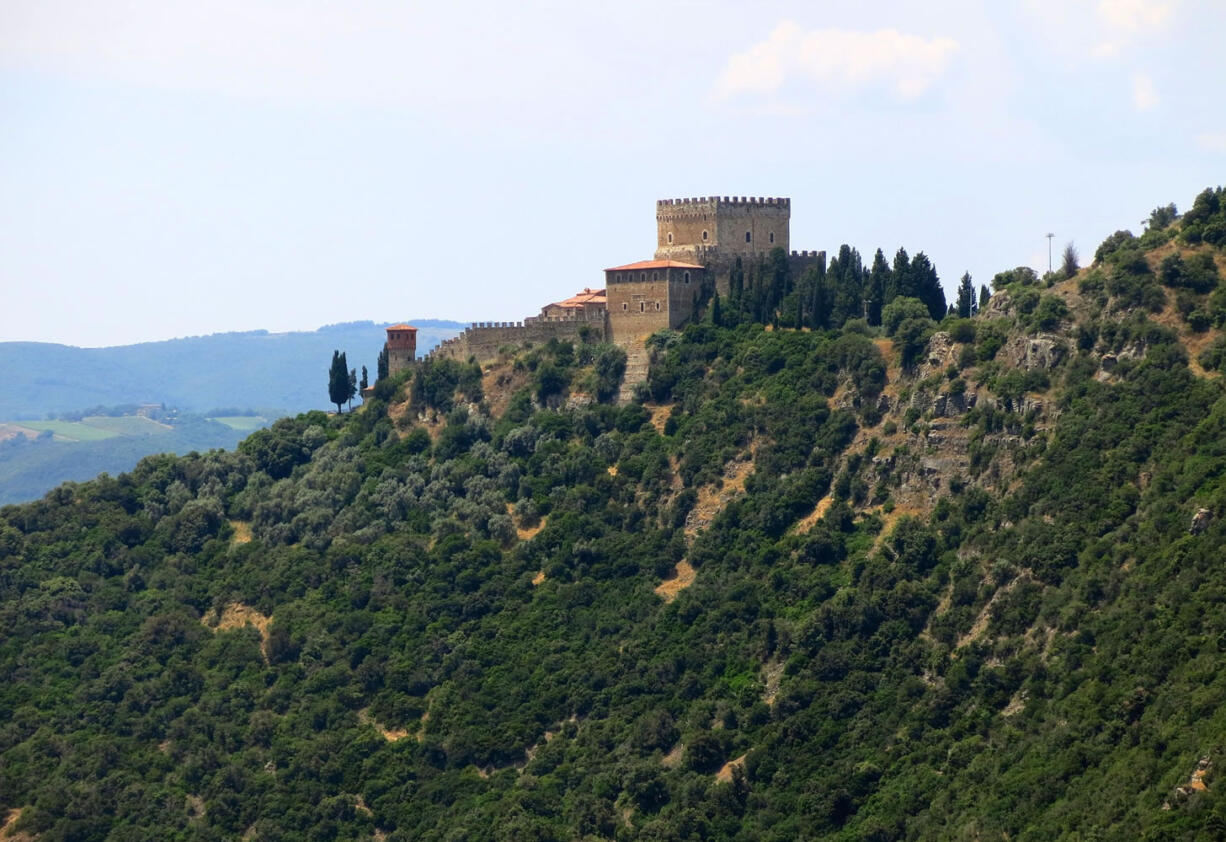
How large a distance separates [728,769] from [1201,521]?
23.4 metres

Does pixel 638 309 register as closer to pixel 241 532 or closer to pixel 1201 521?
pixel 241 532

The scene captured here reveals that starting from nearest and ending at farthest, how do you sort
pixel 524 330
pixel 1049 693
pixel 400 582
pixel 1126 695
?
pixel 1126 695 < pixel 1049 693 < pixel 400 582 < pixel 524 330

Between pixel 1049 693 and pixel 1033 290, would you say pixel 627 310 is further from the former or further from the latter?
pixel 1049 693

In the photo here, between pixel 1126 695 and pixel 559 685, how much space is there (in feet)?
105

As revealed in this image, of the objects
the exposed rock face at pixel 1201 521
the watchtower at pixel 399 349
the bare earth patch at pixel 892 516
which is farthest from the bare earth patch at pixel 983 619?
the watchtower at pixel 399 349

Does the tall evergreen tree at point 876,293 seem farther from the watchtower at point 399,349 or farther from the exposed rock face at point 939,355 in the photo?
the watchtower at point 399,349

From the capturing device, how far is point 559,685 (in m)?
102

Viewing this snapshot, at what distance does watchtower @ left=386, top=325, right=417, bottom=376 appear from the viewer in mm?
128625

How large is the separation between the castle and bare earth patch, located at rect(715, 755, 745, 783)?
29.2 metres

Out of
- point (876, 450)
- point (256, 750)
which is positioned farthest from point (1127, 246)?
point (256, 750)

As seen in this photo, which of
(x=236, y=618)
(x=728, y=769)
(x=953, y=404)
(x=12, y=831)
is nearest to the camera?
(x=728, y=769)

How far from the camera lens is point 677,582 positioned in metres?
105

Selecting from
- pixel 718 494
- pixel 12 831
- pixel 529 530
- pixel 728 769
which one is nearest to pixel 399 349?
pixel 529 530

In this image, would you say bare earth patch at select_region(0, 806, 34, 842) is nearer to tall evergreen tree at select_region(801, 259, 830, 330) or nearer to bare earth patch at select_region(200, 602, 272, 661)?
bare earth patch at select_region(200, 602, 272, 661)
